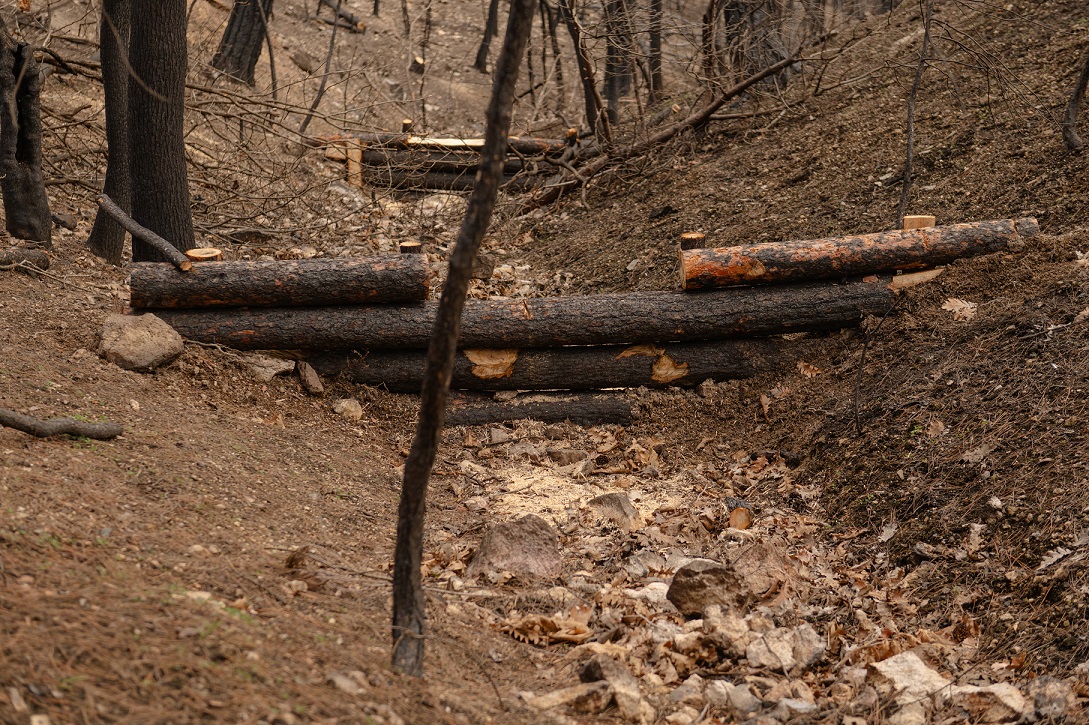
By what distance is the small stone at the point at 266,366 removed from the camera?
600cm

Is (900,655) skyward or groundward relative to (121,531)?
groundward

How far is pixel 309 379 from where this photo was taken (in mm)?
6082

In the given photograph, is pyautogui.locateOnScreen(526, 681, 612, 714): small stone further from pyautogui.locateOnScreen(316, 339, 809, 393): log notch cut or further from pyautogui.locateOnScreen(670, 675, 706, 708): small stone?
pyautogui.locateOnScreen(316, 339, 809, 393): log notch cut

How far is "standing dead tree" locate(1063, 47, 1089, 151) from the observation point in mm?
6816

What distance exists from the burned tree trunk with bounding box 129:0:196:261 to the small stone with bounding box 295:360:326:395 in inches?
57.5

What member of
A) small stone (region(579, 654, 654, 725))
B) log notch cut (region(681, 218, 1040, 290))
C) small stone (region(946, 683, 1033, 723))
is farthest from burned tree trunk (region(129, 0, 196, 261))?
small stone (region(946, 683, 1033, 723))

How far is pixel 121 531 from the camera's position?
355 centimetres

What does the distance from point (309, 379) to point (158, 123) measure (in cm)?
238

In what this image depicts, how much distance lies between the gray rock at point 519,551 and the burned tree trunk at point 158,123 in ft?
12.3

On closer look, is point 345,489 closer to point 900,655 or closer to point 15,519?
point 15,519

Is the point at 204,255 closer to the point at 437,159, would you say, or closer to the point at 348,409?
the point at 348,409

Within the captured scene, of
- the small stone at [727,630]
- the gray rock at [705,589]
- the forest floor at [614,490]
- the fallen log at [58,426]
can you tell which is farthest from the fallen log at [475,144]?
the small stone at [727,630]

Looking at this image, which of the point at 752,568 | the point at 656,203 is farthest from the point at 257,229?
the point at 752,568

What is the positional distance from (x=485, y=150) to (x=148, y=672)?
1.84 meters
